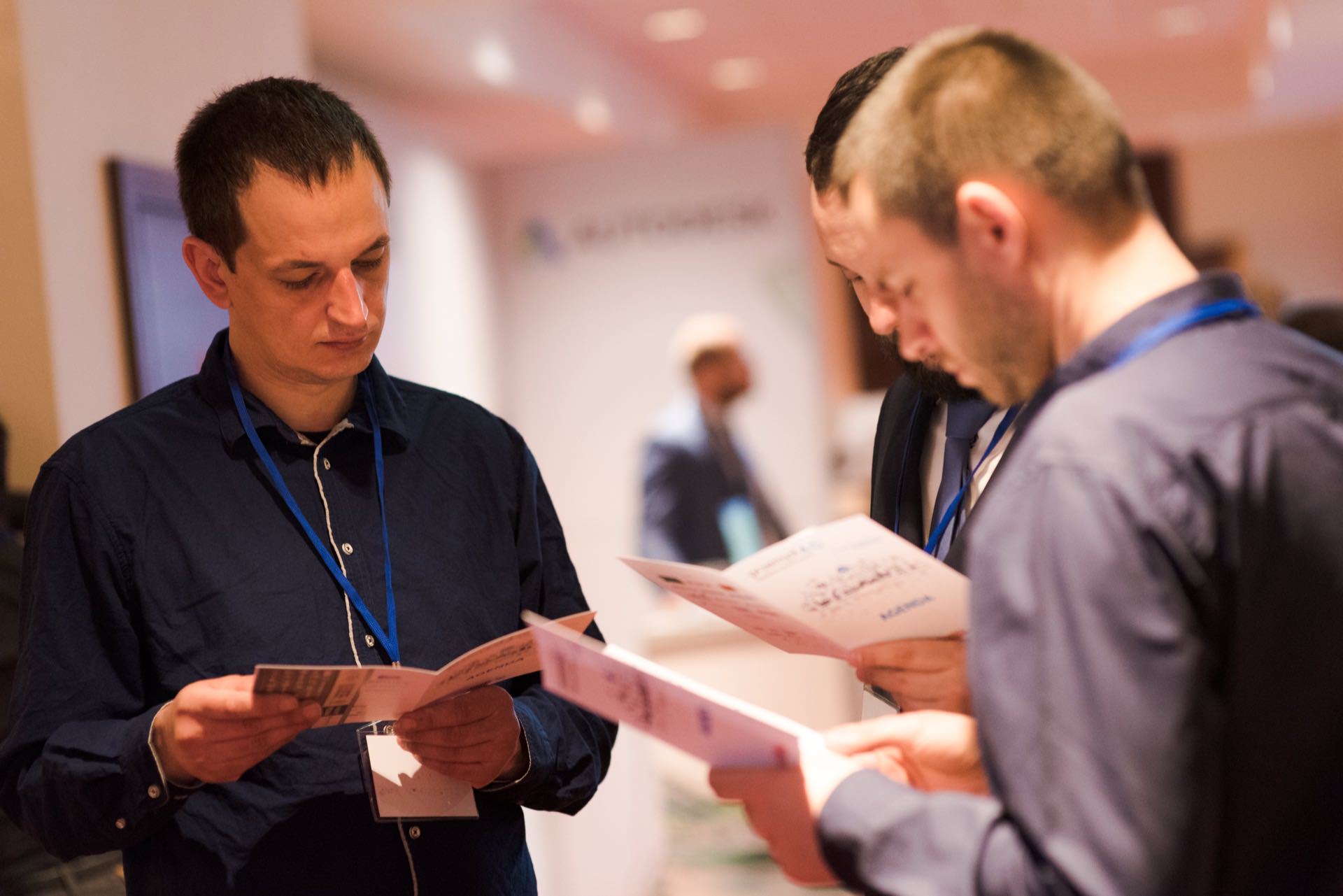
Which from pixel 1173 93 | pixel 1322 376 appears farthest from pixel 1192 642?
pixel 1173 93

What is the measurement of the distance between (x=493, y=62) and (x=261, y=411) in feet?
14.1

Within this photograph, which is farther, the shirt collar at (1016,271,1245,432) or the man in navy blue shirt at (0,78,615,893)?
the man in navy blue shirt at (0,78,615,893)

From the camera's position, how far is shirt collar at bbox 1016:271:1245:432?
39.4 inches

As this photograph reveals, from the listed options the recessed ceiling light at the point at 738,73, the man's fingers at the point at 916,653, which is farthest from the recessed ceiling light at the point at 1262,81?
the man's fingers at the point at 916,653

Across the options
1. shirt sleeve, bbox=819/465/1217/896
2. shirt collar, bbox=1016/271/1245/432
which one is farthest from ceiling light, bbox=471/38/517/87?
shirt sleeve, bbox=819/465/1217/896

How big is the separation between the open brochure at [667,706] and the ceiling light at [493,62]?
458 cm

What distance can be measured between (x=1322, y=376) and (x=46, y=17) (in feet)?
7.13

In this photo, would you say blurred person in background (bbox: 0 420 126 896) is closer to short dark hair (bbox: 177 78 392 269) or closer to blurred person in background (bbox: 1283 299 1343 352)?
short dark hair (bbox: 177 78 392 269)

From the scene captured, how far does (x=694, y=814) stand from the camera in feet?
20.3

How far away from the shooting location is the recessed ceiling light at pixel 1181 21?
8102 millimetres

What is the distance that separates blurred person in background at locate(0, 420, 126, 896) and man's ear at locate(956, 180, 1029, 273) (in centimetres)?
167

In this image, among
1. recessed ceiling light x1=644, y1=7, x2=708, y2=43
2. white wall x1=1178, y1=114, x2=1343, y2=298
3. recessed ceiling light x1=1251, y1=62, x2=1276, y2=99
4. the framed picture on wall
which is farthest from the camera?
white wall x1=1178, y1=114, x2=1343, y2=298

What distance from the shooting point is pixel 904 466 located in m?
1.90

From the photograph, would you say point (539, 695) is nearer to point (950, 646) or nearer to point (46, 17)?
point (950, 646)
